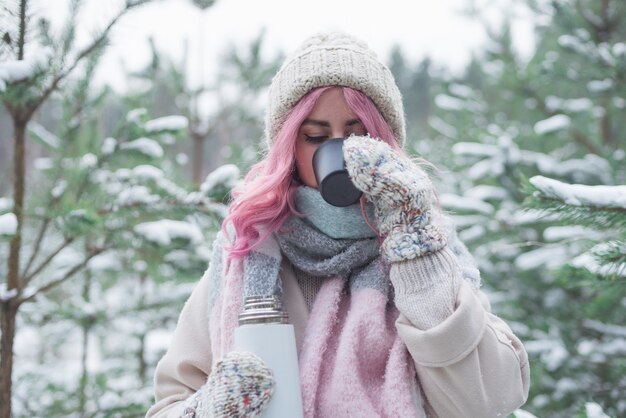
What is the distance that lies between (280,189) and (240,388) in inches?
20.4

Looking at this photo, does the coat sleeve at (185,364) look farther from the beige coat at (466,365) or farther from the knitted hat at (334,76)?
the knitted hat at (334,76)

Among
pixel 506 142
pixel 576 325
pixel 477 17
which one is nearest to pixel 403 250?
pixel 506 142

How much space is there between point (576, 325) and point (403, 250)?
252cm

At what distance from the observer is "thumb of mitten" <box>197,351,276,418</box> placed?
38.7 inches

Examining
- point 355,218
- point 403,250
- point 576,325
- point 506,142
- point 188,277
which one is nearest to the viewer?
point 403,250

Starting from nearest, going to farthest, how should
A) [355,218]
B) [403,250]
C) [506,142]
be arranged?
[403,250] → [355,218] → [506,142]

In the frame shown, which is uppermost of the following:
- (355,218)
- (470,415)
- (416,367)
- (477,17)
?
(477,17)

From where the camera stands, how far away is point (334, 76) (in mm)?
1302

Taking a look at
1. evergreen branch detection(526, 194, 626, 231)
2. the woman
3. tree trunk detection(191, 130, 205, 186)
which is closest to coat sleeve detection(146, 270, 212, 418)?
the woman

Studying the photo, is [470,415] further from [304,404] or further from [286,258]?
[286,258]

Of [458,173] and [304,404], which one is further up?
[458,173]

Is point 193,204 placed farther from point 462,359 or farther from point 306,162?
point 462,359

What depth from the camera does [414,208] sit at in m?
1.10

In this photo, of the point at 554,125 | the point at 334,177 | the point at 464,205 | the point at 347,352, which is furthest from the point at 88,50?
the point at 554,125
